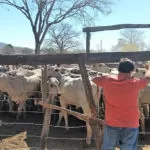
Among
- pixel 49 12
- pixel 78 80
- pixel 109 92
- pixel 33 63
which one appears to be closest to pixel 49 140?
pixel 78 80

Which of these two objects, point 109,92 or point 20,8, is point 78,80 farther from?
point 20,8

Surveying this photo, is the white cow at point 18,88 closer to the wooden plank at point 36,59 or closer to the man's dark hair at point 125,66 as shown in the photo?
the wooden plank at point 36,59

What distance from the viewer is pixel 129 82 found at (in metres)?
5.11

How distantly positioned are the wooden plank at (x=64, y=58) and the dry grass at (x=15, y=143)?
294 cm

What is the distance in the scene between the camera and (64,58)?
6031mm

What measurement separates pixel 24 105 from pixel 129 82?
829 centimetres

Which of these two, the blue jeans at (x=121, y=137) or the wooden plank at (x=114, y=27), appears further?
the wooden plank at (x=114, y=27)

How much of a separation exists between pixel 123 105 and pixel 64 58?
141cm

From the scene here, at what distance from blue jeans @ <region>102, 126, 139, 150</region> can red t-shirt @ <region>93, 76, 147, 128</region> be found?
8cm

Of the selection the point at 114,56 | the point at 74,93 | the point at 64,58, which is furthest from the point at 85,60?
the point at 74,93

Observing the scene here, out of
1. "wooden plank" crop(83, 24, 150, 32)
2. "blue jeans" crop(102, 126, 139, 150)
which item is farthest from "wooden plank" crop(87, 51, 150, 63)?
"wooden plank" crop(83, 24, 150, 32)

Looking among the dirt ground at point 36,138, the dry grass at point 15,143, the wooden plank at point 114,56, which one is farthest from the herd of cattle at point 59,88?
the wooden plank at point 114,56

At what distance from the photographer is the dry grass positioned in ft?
27.8

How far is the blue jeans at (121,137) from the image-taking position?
5141 mm
